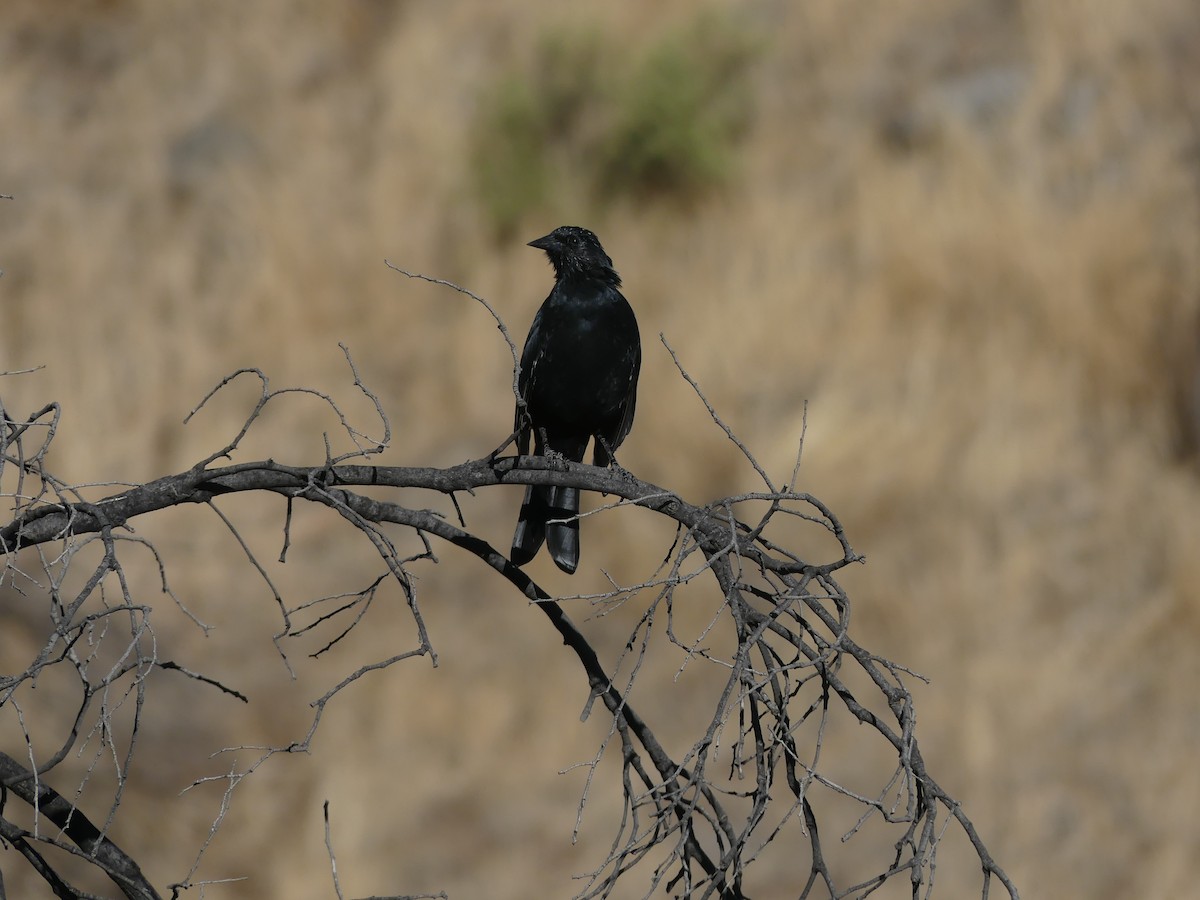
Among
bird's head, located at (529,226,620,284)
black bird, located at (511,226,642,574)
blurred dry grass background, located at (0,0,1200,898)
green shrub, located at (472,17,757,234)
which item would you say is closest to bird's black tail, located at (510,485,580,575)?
black bird, located at (511,226,642,574)

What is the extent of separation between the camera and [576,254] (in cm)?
475

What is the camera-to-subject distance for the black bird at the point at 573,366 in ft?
15.0

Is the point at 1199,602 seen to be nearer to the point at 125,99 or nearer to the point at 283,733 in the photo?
the point at 283,733

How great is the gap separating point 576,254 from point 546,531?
1028 millimetres

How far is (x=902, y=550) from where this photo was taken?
401 inches

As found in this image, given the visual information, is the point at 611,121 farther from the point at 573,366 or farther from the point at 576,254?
the point at 573,366

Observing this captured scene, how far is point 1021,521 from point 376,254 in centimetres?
640

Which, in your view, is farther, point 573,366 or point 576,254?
point 576,254

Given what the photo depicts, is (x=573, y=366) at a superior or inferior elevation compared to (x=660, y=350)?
inferior

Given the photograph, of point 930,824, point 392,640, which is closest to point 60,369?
point 392,640

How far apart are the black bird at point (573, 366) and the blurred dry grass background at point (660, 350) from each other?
544 cm

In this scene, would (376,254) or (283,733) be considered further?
(376,254)

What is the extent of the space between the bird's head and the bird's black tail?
0.80 metres

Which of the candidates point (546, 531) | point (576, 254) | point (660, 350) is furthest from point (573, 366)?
point (660, 350)
